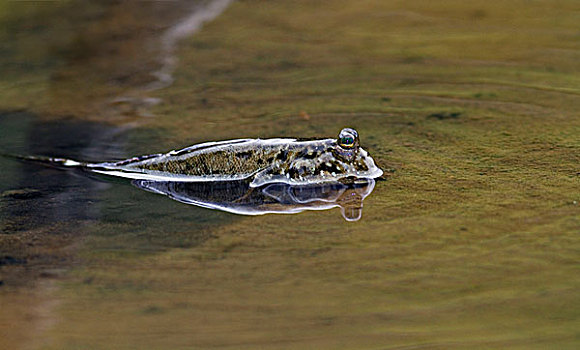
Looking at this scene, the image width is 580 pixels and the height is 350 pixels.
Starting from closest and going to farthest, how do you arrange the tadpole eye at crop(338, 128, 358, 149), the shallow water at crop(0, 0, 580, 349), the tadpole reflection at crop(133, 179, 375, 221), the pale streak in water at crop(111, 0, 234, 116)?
1. the shallow water at crop(0, 0, 580, 349)
2. the tadpole reflection at crop(133, 179, 375, 221)
3. the tadpole eye at crop(338, 128, 358, 149)
4. the pale streak in water at crop(111, 0, 234, 116)

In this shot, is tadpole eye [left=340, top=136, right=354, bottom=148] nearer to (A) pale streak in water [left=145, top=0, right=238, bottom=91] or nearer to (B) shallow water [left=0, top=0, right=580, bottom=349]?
(B) shallow water [left=0, top=0, right=580, bottom=349]

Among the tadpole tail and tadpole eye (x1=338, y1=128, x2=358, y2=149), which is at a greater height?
tadpole eye (x1=338, y1=128, x2=358, y2=149)

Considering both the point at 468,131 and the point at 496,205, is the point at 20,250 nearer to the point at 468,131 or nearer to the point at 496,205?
the point at 496,205

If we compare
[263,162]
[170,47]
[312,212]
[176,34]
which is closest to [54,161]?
[263,162]

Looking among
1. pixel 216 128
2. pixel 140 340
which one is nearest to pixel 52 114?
pixel 216 128

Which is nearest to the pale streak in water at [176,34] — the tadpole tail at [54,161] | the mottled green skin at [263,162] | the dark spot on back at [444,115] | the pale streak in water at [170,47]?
the pale streak in water at [170,47]

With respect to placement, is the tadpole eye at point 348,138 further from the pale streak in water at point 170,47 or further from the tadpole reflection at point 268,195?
the pale streak in water at point 170,47

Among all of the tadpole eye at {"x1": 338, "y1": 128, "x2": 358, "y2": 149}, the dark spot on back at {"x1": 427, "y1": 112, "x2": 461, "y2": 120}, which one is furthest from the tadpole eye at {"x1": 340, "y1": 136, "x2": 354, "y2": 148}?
the dark spot on back at {"x1": 427, "y1": 112, "x2": 461, "y2": 120}
